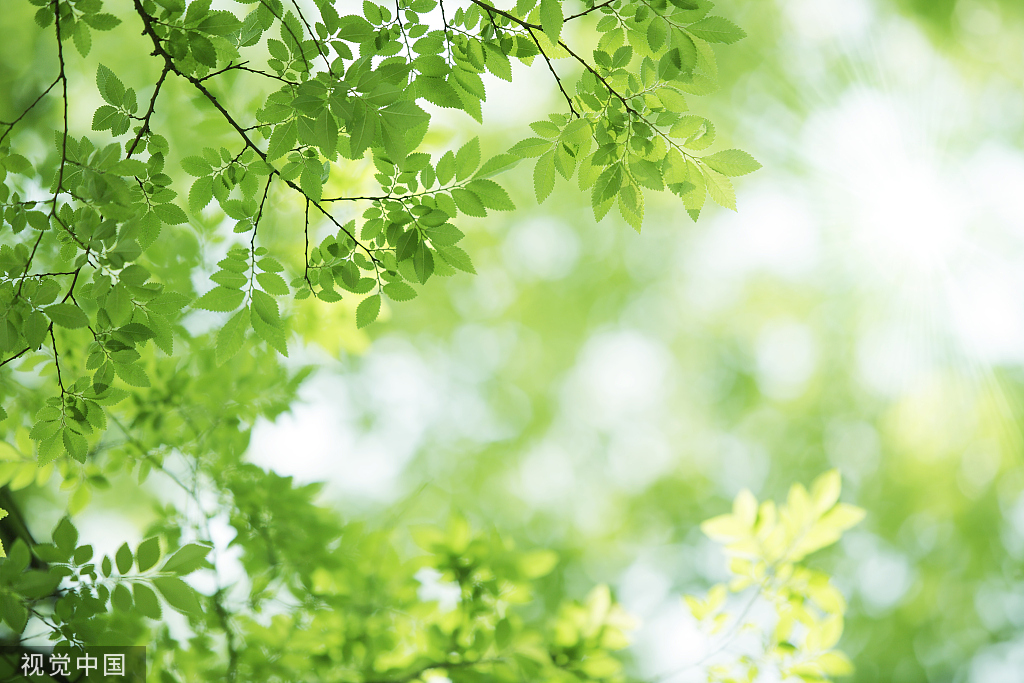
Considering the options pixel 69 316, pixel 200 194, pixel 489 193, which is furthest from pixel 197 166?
pixel 489 193

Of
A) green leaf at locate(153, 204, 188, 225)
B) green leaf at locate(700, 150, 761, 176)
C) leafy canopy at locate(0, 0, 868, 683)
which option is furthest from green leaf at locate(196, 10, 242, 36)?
green leaf at locate(700, 150, 761, 176)

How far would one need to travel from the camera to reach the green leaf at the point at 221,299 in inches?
55.0

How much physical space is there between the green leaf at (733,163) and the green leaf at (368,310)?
86 centimetres

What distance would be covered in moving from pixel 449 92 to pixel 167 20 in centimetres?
68

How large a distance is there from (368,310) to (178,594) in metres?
0.76

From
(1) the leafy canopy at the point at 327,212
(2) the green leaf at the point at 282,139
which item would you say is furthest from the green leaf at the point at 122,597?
(2) the green leaf at the point at 282,139

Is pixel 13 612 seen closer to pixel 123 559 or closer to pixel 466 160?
pixel 123 559

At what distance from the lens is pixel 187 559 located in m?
1.34

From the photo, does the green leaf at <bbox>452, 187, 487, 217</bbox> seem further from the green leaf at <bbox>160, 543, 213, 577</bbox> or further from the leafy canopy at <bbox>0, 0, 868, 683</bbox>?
the green leaf at <bbox>160, 543, 213, 577</bbox>

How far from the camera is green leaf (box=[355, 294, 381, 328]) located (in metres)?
1.46

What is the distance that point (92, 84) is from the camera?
205 inches

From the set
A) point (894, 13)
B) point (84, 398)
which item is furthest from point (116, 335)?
point (894, 13)

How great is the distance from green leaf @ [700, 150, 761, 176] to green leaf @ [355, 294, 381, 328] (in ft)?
2.82

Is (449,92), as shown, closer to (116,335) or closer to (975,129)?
(116,335)
